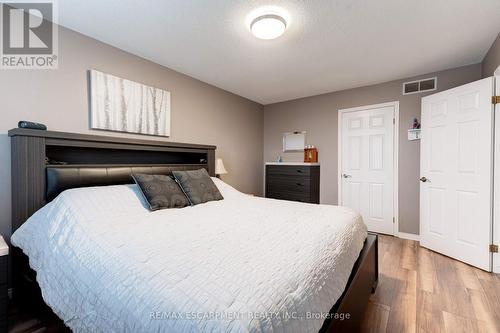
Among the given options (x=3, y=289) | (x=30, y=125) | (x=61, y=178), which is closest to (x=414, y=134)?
(x=61, y=178)

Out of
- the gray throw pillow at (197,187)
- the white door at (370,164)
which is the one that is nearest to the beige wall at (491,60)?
the white door at (370,164)

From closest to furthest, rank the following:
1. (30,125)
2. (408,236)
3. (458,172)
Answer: (30,125) < (458,172) < (408,236)

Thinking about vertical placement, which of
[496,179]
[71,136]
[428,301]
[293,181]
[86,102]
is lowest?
[428,301]

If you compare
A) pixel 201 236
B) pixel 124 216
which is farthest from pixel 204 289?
pixel 124 216

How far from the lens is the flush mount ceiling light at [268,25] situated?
1.86 meters

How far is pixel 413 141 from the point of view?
10.7 ft

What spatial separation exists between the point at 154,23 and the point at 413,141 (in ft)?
11.8

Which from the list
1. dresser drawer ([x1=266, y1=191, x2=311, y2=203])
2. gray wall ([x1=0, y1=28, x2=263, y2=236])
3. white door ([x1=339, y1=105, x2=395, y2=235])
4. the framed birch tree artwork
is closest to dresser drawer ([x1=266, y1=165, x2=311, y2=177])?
dresser drawer ([x1=266, y1=191, x2=311, y2=203])

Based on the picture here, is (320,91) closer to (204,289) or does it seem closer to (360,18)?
(360,18)

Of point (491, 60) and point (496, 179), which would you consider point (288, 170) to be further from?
point (491, 60)

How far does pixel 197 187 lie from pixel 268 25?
64.3 inches

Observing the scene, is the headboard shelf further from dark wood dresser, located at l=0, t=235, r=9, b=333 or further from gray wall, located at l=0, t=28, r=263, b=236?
dark wood dresser, located at l=0, t=235, r=9, b=333

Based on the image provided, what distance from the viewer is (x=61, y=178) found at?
183cm

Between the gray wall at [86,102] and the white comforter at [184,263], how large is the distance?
84 centimetres
